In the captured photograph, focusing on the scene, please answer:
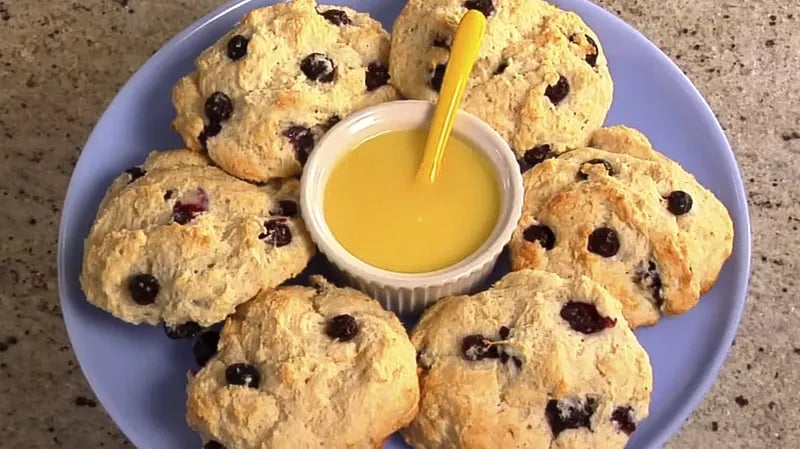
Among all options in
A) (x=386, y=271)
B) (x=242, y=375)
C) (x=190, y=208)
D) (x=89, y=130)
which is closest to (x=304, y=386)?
(x=242, y=375)

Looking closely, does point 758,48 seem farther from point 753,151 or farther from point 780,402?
point 780,402

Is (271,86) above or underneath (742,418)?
above

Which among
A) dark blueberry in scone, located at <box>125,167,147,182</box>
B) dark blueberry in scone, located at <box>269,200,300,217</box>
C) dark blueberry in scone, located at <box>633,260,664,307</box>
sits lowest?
dark blueberry in scone, located at <box>633,260,664,307</box>

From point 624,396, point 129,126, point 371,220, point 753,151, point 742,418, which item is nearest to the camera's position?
point 624,396

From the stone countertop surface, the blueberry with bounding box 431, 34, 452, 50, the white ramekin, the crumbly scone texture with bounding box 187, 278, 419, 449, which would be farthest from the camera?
the stone countertop surface

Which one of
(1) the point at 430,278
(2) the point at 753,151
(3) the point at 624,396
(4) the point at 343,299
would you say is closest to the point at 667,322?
(3) the point at 624,396

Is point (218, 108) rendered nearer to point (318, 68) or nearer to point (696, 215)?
point (318, 68)

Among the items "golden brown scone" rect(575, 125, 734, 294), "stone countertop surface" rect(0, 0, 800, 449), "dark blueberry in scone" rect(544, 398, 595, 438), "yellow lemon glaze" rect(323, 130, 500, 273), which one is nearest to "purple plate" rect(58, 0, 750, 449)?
"golden brown scone" rect(575, 125, 734, 294)

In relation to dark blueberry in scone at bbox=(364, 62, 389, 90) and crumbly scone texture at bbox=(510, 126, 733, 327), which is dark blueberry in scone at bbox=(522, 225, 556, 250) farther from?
dark blueberry in scone at bbox=(364, 62, 389, 90)
